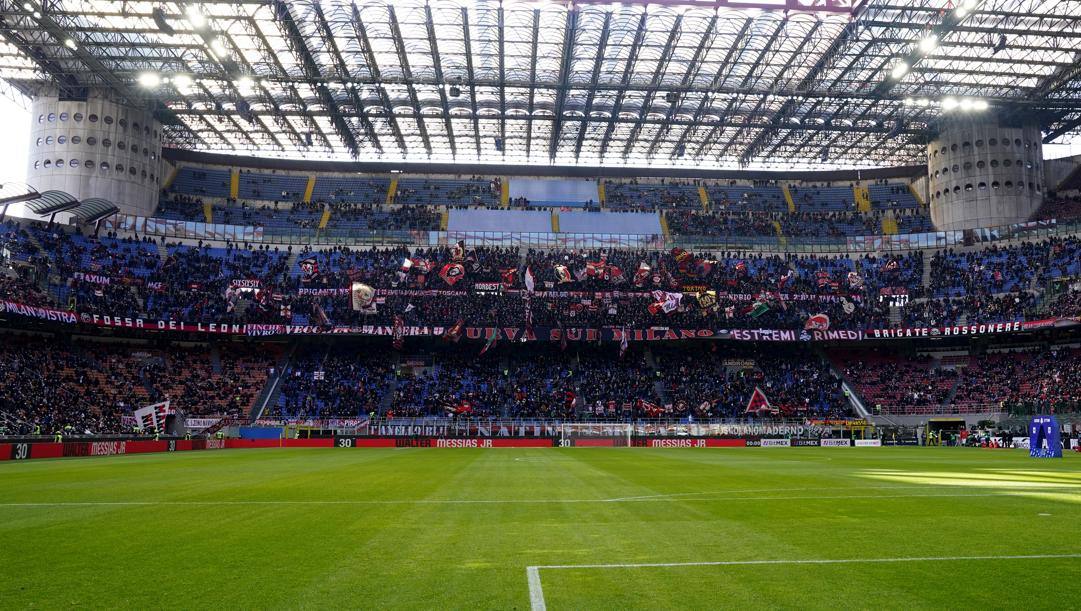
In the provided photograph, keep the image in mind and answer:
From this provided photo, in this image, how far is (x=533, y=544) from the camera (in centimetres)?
990

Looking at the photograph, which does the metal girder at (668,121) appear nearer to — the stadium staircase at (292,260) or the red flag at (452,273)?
the stadium staircase at (292,260)

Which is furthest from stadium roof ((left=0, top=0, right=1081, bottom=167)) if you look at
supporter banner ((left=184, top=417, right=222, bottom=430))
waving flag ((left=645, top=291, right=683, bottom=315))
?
supporter banner ((left=184, top=417, right=222, bottom=430))

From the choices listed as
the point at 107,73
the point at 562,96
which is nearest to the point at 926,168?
the point at 562,96

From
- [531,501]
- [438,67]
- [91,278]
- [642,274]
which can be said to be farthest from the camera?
[642,274]

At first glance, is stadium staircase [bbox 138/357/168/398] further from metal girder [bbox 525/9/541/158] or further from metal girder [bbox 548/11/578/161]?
metal girder [bbox 548/11/578/161]

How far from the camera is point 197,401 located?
58.6 m

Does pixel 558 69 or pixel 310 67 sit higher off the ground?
pixel 558 69

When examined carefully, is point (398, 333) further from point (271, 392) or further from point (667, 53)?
point (667, 53)

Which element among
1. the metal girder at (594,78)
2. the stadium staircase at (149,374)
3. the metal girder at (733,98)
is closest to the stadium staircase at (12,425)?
the stadium staircase at (149,374)

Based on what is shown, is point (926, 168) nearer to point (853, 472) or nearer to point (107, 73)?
point (853, 472)

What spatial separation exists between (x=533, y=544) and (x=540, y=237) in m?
69.8

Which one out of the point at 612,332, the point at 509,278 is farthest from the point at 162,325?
the point at 612,332

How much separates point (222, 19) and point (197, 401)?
1089 inches

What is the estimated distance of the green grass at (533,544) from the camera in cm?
696
